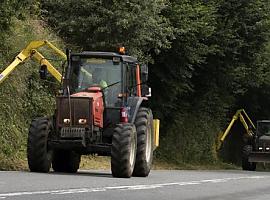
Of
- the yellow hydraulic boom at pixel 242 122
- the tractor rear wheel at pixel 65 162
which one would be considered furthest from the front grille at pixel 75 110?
the yellow hydraulic boom at pixel 242 122

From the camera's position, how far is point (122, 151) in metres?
14.7

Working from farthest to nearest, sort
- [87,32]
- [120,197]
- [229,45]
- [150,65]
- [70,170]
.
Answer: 1. [229,45]
2. [150,65]
3. [87,32]
4. [70,170]
5. [120,197]

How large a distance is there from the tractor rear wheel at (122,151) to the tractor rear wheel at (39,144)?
1.61m

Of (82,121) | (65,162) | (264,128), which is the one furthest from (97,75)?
(264,128)

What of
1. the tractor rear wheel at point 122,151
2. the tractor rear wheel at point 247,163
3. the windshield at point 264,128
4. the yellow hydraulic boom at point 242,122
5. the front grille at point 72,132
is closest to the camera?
the tractor rear wheel at point 122,151

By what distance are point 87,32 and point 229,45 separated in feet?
31.8

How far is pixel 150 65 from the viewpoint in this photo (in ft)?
94.1

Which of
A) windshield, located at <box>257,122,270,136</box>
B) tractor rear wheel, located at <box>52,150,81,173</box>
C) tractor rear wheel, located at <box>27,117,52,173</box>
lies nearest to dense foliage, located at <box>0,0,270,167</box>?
windshield, located at <box>257,122,270,136</box>

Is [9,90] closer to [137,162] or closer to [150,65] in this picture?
[137,162]

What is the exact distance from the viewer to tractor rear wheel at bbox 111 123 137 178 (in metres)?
14.8

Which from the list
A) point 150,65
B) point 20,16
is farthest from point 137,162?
point 150,65

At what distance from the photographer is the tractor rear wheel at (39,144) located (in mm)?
15125

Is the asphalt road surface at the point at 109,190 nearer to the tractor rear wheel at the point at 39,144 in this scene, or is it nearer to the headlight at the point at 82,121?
the headlight at the point at 82,121

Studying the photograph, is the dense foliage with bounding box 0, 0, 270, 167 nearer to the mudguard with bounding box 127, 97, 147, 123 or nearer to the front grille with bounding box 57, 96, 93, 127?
the mudguard with bounding box 127, 97, 147, 123
